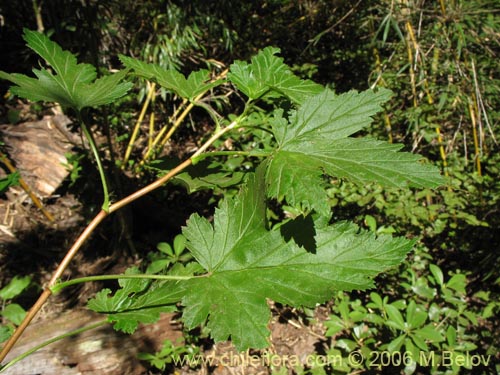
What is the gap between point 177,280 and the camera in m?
0.91

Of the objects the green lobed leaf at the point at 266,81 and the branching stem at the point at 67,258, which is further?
the green lobed leaf at the point at 266,81

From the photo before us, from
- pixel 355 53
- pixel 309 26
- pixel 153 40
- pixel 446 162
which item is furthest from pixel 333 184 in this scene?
pixel 153 40

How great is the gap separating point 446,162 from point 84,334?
2.70 meters

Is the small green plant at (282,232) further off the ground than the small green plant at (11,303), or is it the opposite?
the small green plant at (282,232)

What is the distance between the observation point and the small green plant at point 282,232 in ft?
2.50

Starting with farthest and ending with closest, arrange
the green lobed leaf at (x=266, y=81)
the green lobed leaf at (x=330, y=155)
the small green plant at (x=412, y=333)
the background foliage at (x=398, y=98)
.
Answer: the background foliage at (x=398, y=98) < the small green plant at (x=412, y=333) < the green lobed leaf at (x=266, y=81) < the green lobed leaf at (x=330, y=155)

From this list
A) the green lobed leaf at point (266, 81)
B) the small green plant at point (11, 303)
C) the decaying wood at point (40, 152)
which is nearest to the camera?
the green lobed leaf at point (266, 81)

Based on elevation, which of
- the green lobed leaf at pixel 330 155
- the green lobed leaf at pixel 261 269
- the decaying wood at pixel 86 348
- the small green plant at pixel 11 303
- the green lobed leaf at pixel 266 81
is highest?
the green lobed leaf at pixel 266 81

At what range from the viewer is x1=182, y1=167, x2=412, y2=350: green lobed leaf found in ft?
2.58

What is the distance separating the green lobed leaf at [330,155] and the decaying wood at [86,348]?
69.1 inches

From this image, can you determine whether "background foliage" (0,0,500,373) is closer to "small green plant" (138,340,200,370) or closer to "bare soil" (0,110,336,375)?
"bare soil" (0,110,336,375)

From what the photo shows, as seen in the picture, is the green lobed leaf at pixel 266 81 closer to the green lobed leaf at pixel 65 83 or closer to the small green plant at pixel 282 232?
the small green plant at pixel 282 232

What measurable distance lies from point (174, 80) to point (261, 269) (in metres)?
0.56

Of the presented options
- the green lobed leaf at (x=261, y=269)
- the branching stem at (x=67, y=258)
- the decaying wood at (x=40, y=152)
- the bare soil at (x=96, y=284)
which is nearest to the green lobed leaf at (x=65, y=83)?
the branching stem at (x=67, y=258)
